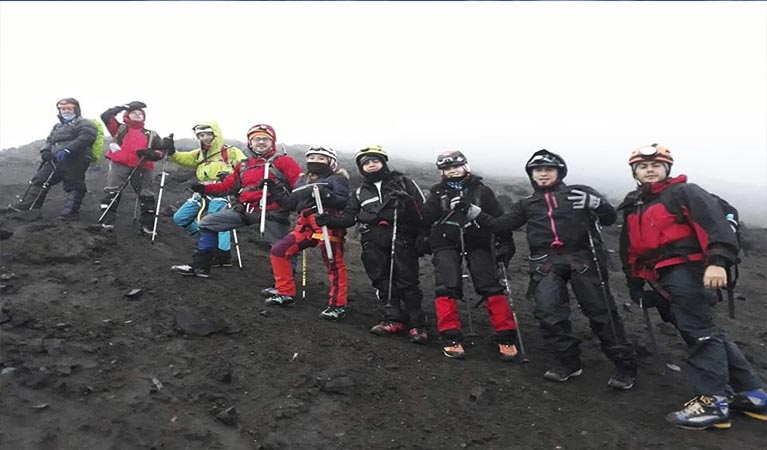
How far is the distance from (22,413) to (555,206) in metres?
6.11

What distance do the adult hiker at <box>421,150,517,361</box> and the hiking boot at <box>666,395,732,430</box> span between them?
210 centimetres

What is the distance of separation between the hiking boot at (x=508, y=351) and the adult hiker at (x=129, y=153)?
7535 millimetres

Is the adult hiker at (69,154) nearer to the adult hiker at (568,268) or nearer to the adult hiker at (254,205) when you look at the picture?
the adult hiker at (254,205)

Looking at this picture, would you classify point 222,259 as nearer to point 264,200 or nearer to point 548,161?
point 264,200

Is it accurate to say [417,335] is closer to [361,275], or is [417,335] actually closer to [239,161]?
[361,275]

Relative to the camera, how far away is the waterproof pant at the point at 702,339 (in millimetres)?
5293

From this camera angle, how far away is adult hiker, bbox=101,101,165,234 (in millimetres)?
10297

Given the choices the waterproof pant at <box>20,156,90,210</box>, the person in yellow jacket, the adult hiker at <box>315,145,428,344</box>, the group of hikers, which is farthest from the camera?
the waterproof pant at <box>20,156,90,210</box>

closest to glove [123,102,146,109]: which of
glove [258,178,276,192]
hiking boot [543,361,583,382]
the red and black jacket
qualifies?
glove [258,178,276,192]

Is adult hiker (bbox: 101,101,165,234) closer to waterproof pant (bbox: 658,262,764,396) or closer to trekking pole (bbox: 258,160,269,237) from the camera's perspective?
trekking pole (bbox: 258,160,269,237)

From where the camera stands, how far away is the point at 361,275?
35.7ft

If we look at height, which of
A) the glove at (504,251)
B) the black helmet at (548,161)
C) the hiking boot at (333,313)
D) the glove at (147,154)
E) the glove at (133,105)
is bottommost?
the hiking boot at (333,313)

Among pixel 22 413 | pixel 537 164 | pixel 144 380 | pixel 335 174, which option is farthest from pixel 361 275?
pixel 22 413

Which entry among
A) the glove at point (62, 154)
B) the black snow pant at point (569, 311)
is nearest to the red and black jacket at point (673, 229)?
the black snow pant at point (569, 311)
